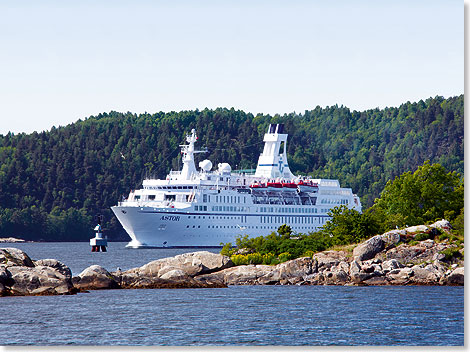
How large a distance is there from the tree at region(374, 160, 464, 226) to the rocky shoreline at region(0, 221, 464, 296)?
6.95m

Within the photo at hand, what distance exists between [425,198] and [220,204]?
41.1 meters

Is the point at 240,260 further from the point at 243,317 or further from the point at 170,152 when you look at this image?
the point at 170,152

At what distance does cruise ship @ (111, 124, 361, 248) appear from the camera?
8906 centimetres

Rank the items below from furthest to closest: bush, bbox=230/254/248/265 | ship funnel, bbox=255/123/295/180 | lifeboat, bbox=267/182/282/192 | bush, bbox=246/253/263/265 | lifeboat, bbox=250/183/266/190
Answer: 1. ship funnel, bbox=255/123/295/180
2. lifeboat, bbox=267/182/282/192
3. lifeboat, bbox=250/183/266/190
4. bush, bbox=246/253/263/265
5. bush, bbox=230/254/248/265

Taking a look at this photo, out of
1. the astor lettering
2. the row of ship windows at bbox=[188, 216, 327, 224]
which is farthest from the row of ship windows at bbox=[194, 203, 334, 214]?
the astor lettering

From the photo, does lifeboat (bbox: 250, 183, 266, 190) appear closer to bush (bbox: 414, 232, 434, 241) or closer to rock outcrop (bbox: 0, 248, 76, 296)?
bush (bbox: 414, 232, 434, 241)

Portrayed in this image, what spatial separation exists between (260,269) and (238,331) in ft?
50.3

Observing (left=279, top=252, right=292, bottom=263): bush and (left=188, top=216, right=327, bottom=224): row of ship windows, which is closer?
(left=279, top=252, right=292, bottom=263): bush

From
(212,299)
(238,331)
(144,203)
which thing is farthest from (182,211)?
(238,331)

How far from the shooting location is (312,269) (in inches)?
1673

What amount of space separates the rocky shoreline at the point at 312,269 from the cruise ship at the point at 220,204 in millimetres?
40989

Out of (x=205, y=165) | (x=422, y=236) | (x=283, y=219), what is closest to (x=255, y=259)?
(x=422, y=236)

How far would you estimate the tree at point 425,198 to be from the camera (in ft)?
170

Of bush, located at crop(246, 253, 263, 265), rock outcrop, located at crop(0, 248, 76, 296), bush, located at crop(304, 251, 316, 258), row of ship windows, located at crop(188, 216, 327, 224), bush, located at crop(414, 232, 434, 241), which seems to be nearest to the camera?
rock outcrop, located at crop(0, 248, 76, 296)
